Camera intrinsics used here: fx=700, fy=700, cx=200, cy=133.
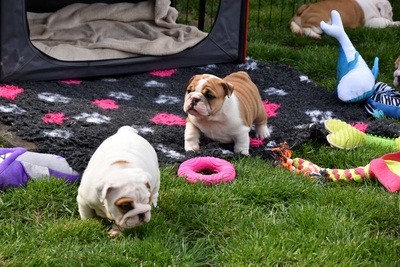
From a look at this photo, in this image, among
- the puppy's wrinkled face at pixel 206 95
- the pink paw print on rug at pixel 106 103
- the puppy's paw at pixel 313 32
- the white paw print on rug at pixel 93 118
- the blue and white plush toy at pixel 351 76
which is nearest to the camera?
the puppy's wrinkled face at pixel 206 95

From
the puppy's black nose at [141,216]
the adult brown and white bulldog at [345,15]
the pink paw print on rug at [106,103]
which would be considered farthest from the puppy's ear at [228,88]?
the adult brown and white bulldog at [345,15]

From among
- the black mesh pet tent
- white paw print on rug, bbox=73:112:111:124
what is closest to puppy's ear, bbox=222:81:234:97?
white paw print on rug, bbox=73:112:111:124

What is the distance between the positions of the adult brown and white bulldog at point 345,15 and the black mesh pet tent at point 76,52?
1511 mm

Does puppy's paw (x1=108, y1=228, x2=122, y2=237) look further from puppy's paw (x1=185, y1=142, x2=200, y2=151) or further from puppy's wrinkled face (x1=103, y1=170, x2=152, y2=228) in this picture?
puppy's paw (x1=185, y1=142, x2=200, y2=151)

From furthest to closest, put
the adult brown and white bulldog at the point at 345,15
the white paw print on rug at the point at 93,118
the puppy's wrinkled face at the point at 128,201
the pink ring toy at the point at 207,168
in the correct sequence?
the adult brown and white bulldog at the point at 345,15 < the white paw print on rug at the point at 93,118 < the pink ring toy at the point at 207,168 < the puppy's wrinkled face at the point at 128,201

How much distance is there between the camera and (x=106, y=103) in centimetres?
507

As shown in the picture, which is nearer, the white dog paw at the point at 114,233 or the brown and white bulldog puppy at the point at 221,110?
the white dog paw at the point at 114,233

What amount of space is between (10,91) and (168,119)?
113cm

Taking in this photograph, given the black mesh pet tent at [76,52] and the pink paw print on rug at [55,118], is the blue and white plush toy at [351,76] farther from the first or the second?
the pink paw print on rug at [55,118]

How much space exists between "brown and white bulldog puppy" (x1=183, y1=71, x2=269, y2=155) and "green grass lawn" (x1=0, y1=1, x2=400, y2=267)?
0.28m

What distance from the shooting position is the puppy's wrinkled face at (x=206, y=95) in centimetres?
398

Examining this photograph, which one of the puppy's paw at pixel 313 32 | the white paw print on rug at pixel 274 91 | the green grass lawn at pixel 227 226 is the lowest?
the puppy's paw at pixel 313 32

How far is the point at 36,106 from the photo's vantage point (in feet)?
15.2

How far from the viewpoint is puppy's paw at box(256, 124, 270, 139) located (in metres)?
4.59
